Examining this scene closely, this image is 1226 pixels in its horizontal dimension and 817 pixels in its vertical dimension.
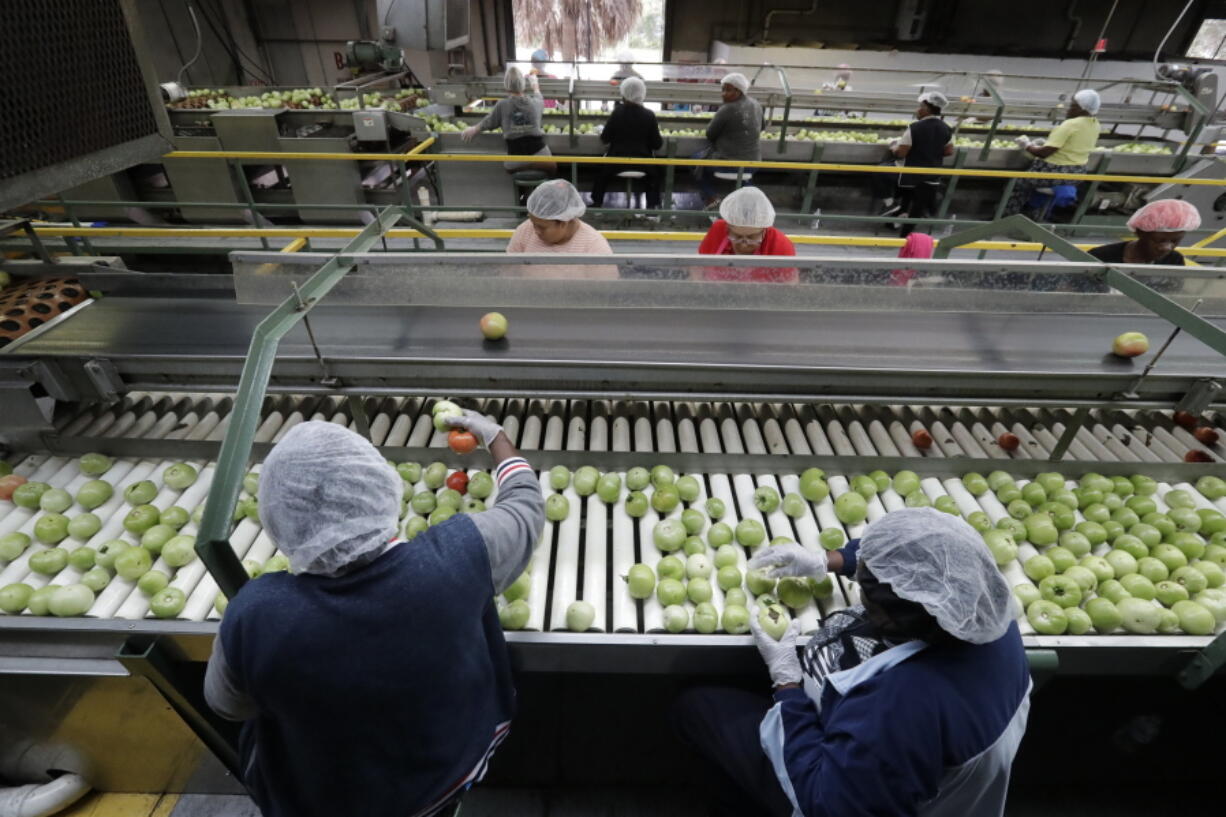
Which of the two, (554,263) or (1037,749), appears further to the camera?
(1037,749)

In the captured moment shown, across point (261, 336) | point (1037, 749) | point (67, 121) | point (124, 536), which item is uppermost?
point (67, 121)

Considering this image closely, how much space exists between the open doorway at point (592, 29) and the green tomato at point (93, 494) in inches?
783

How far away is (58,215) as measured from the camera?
8688 mm

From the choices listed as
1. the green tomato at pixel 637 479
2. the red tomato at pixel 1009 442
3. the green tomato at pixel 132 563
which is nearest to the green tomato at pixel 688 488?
the green tomato at pixel 637 479

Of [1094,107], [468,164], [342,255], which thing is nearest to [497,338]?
[342,255]

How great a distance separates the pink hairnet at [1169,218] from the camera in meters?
3.89

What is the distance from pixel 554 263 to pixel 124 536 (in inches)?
98.3

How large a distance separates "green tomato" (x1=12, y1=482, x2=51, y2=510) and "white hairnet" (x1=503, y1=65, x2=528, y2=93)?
22.6 ft

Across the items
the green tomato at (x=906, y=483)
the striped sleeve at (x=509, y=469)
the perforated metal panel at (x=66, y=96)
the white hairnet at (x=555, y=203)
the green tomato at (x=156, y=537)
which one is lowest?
the green tomato at (x=156, y=537)

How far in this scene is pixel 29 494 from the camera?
2957 millimetres

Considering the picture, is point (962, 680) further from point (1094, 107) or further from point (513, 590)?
point (1094, 107)

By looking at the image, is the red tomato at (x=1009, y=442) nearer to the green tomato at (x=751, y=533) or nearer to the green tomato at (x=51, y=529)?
the green tomato at (x=751, y=533)

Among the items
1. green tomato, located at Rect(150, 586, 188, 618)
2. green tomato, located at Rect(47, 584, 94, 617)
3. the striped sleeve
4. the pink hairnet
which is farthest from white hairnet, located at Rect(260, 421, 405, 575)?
the pink hairnet

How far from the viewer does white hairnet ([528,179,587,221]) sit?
4.12 m
